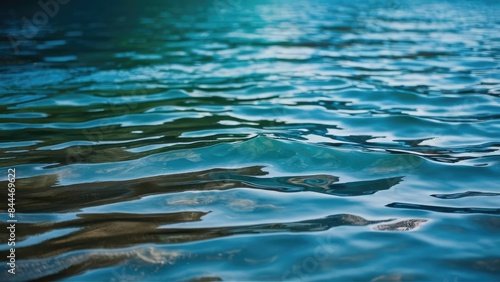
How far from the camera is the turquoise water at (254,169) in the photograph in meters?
2.76

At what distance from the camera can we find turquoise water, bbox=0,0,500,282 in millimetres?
2756

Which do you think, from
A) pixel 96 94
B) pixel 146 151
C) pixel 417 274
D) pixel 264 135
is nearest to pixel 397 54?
pixel 96 94

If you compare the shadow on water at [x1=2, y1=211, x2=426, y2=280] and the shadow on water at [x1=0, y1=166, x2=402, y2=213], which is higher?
the shadow on water at [x1=2, y1=211, x2=426, y2=280]

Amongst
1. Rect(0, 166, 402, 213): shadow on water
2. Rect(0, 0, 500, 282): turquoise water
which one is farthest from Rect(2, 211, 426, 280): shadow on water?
Rect(0, 166, 402, 213): shadow on water

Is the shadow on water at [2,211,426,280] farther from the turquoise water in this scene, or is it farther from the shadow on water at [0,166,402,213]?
the shadow on water at [0,166,402,213]

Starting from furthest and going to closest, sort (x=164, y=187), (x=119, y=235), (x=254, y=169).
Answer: (x=254, y=169) < (x=164, y=187) < (x=119, y=235)

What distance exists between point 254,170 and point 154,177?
26.5 inches

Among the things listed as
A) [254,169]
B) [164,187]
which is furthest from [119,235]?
[254,169]

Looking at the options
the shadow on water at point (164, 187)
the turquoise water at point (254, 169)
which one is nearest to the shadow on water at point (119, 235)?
the turquoise water at point (254, 169)

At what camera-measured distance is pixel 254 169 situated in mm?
4121

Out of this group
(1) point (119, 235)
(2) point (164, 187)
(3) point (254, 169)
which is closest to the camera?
(1) point (119, 235)

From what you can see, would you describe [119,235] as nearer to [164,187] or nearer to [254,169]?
[164,187]

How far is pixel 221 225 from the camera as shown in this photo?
3145 millimetres

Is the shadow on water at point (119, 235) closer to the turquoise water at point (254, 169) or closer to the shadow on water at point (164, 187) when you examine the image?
the turquoise water at point (254, 169)
